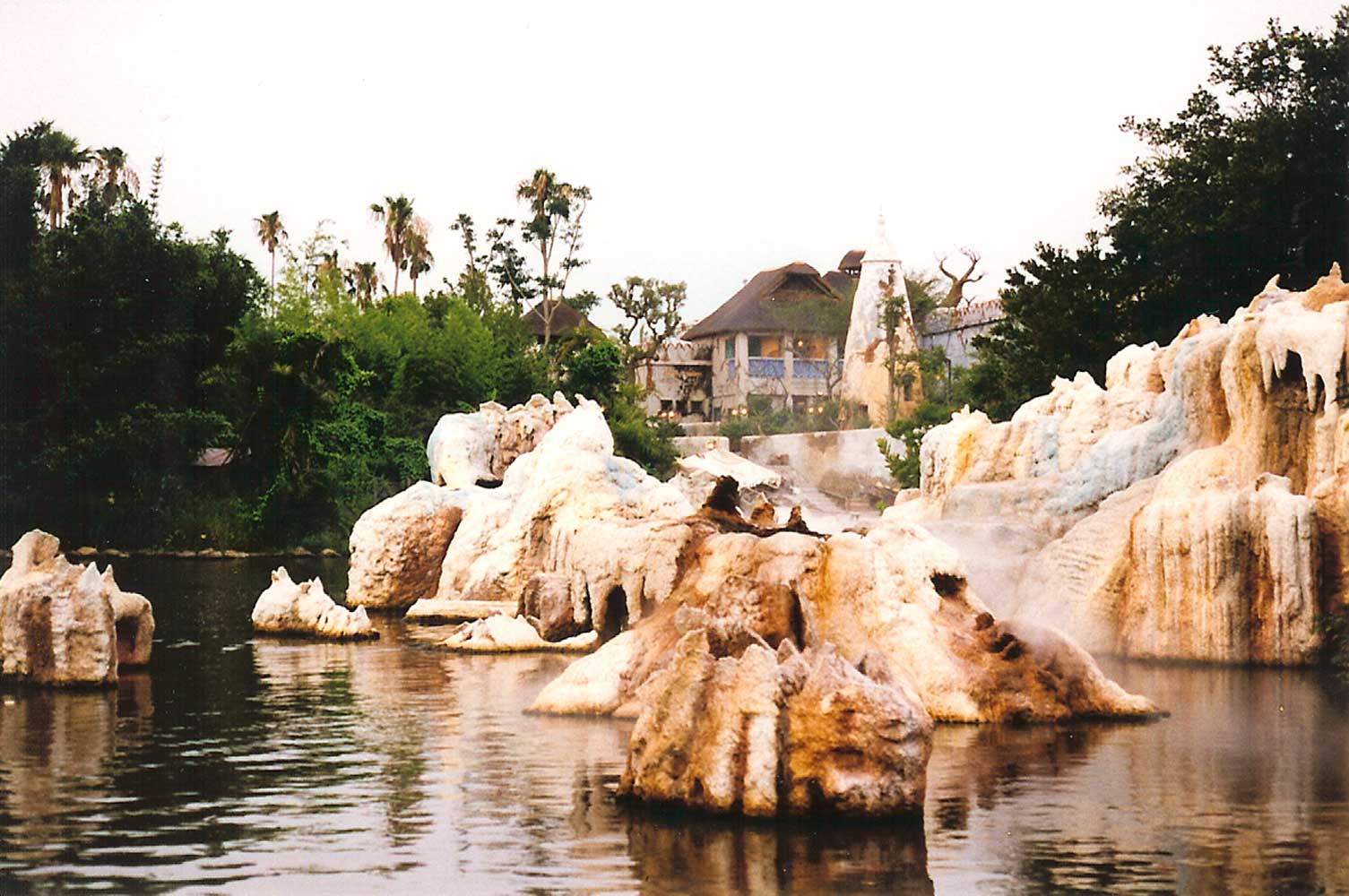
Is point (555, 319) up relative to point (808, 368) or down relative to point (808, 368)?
up

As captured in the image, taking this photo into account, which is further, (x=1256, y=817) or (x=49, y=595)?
(x=49, y=595)

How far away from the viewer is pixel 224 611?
32.1 metres

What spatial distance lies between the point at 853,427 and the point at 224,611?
4280cm

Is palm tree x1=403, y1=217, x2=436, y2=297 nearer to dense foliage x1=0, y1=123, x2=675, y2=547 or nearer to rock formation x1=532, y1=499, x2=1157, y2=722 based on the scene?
dense foliage x1=0, y1=123, x2=675, y2=547

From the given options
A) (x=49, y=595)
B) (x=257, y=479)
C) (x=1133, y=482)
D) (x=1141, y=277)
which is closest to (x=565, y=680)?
(x=49, y=595)

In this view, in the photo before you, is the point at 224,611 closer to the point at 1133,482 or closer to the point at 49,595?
the point at 49,595

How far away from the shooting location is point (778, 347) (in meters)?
79.7

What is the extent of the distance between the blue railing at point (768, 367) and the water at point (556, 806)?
58.9 m

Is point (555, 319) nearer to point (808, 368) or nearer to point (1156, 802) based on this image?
point (808, 368)

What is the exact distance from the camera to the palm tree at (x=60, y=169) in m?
57.4

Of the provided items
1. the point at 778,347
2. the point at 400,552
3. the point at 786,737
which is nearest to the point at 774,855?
the point at 786,737

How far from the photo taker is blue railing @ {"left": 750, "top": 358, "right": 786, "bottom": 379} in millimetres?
78875

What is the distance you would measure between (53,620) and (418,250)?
61.8 m

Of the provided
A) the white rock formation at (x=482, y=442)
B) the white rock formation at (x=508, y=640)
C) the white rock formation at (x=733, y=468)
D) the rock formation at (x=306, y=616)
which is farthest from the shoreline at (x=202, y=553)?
the white rock formation at (x=508, y=640)
